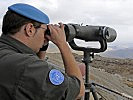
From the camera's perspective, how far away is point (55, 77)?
84.0 inches

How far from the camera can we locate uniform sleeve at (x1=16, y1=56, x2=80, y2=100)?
82.4 inches

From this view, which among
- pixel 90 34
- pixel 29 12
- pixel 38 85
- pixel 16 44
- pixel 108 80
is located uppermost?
pixel 29 12

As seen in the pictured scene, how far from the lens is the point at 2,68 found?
218 centimetres

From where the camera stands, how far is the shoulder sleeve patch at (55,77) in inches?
83.8

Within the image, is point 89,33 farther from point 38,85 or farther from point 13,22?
point 38,85

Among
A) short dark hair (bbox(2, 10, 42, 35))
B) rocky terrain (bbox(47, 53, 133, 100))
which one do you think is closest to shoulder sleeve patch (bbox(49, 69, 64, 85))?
short dark hair (bbox(2, 10, 42, 35))

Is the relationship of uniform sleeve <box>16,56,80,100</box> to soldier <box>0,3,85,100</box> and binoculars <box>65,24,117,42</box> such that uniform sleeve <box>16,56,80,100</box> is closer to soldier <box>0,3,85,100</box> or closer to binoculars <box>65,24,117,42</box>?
soldier <box>0,3,85,100</box>

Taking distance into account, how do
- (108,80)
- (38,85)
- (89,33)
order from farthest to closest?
(108,80) → (89,33) → (38,85)

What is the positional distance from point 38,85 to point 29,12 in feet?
1.81

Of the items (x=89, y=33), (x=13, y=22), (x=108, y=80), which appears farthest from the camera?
(x=108, y=80)

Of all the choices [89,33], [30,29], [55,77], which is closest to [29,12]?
[30,29]

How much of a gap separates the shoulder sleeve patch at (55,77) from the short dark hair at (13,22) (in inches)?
16.0

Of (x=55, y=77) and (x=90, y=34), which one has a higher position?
(x=90, y=34)

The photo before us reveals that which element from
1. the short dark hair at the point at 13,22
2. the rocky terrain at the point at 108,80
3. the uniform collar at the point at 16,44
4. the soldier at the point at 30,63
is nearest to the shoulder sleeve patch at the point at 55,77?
the soldier at the point at 30,63
